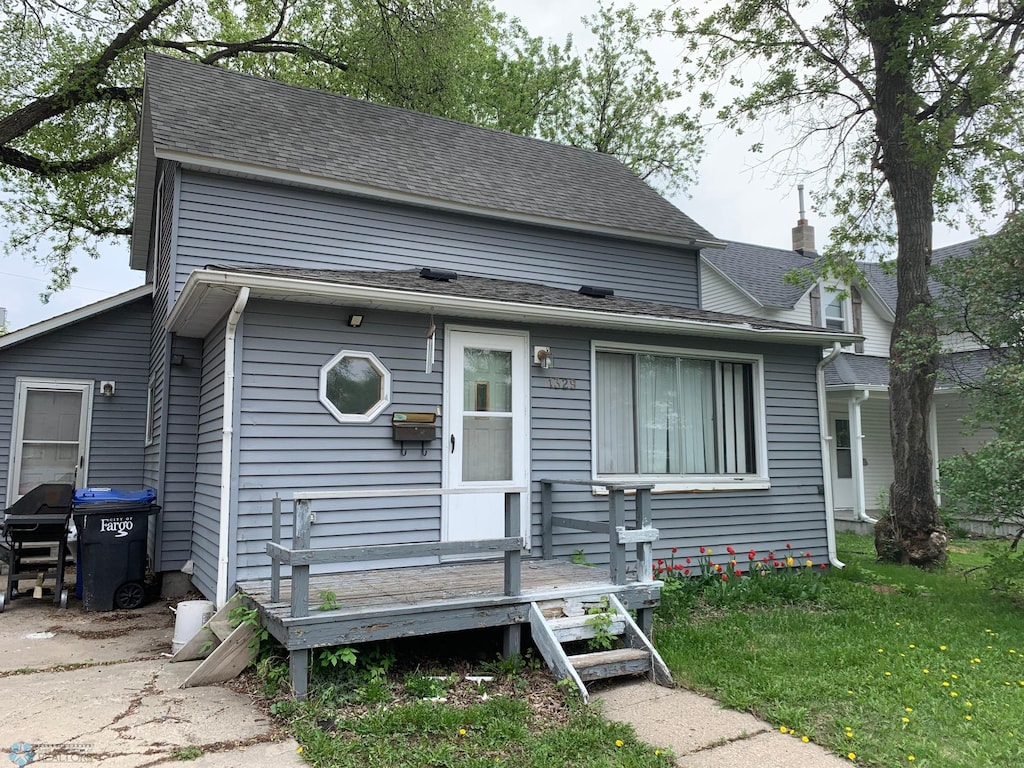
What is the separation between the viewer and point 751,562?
301 inches

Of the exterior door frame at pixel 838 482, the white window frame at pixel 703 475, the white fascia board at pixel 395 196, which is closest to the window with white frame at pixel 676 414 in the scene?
the white window frame at pixel 703 475

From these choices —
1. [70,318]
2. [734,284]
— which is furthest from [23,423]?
[734,284]

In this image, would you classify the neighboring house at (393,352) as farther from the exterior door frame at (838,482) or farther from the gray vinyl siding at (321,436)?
the exterior door frame at (838,482)

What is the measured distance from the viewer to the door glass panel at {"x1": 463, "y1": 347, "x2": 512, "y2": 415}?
21.7 ft

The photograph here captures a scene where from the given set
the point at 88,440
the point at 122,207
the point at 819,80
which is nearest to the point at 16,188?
the point at 122,207

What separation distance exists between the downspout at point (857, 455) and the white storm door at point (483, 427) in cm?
944

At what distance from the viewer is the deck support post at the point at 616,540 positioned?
215 inches

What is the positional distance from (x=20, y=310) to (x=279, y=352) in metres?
37.3

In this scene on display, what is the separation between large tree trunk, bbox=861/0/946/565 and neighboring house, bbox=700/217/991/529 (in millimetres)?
3975

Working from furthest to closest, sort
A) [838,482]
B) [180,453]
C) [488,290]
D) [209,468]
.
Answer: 1. [838,482]
2. [180,453]
3. [488,290]
4. [209,468]

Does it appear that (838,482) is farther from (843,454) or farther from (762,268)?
(762,268)

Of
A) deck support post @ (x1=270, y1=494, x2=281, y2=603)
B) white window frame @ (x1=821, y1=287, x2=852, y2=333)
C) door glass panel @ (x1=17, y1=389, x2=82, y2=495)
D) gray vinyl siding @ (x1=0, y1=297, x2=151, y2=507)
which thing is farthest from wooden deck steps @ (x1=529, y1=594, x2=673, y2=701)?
white window frame @ (x1=821, y1=287, x2=852, y2=333)

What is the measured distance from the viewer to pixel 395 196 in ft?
27.8

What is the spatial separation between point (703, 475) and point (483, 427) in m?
2.67
